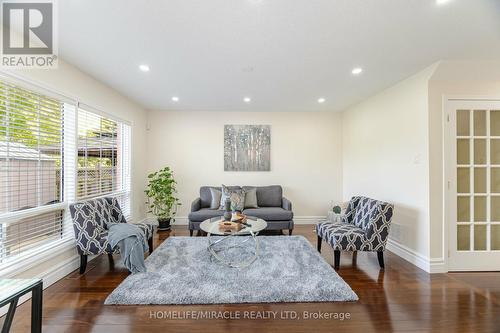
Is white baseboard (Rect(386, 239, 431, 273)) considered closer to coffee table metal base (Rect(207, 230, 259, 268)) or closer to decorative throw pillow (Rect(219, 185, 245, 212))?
coffee table metal base (Rect(207, 230, 259, 268))

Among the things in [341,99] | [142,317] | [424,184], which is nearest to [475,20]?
[424,184]

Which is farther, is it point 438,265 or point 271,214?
point 271,214

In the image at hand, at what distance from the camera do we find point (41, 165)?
2.51 meters

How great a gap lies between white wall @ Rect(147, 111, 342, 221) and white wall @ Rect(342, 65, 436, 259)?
0.83 meters

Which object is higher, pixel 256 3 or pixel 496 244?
pixel 256 3

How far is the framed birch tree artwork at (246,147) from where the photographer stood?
511 cm

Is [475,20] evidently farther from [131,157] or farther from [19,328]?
[131,157]

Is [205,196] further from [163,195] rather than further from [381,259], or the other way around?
[381,259]

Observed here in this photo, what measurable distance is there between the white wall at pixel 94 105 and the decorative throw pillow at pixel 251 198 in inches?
86.2

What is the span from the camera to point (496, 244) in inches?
113

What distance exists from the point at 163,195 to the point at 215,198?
108 centimetres

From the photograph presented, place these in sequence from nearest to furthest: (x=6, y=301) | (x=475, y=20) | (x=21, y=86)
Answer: (x=6, y=301) < (x=475, y=20) < (x=21, y=86)

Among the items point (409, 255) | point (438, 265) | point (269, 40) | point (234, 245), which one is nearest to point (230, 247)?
Result: point (234, 245)

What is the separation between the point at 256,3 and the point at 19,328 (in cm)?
310
